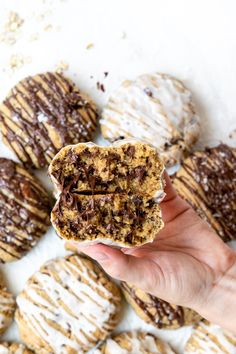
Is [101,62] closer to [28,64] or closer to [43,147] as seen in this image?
[28,64]

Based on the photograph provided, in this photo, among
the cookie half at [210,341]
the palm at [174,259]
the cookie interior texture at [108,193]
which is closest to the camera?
the cookie interior texture at [108,193]

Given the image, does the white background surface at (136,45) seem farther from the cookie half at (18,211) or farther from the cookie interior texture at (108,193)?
the cookie interior texture at (108,193)

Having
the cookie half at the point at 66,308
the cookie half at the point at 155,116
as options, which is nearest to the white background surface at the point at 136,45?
the cookie half at the point at 155,116

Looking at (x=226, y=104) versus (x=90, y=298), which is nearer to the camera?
(x=90, y=298)

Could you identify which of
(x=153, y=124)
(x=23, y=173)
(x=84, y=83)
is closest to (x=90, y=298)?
(x=23, y=173)

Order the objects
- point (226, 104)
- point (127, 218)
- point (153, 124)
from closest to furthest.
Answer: point (127, 218) < point (153, 124) < point (226, 104)

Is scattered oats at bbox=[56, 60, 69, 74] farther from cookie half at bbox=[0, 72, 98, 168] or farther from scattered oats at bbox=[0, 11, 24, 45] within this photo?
scattered oats at bbox=[0, 11, 24, 45]
